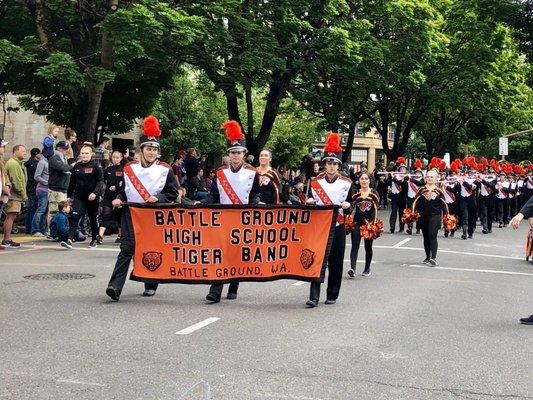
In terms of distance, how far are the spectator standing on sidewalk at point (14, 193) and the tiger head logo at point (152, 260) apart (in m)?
6.46

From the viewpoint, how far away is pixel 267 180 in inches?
541

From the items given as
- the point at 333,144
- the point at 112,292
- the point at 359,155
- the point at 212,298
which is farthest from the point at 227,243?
the point at 359,155

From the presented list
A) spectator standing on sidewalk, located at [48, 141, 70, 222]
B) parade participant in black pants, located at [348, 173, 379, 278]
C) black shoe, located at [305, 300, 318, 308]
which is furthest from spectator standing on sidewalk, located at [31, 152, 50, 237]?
black shoe, located at [305, 300, 318, 308]

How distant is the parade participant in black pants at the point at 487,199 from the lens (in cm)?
2470

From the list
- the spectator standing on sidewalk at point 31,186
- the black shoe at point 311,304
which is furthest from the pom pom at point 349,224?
the spectator standing on sidewalk at point 31,186

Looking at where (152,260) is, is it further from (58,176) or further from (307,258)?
(58,176)

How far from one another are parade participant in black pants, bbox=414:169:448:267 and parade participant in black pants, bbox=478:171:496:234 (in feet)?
32.7

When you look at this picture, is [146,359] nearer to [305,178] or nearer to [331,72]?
[305,178]

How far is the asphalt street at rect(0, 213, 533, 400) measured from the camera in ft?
19.0

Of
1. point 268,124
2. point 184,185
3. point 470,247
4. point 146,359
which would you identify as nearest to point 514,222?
point 146,359

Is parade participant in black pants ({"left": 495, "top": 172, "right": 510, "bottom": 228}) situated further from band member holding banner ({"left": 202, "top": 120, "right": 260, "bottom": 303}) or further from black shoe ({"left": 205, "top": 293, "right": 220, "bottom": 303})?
black shoe ({"left": 205, "top": 293, "right": 220, "bottom": 303})

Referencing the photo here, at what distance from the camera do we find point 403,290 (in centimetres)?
1112

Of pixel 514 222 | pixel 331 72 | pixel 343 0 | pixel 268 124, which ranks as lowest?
pixel 514 222

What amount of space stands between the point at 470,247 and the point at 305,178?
26.6 ft
